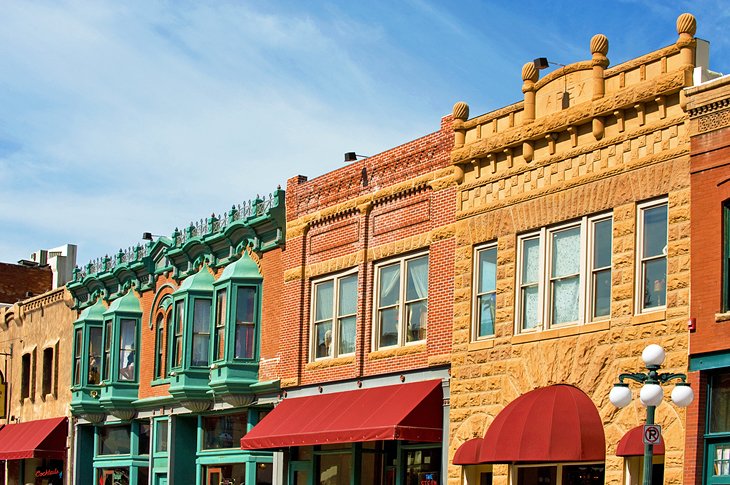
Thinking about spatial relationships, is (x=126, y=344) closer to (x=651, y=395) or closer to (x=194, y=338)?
(x=194, y=338)

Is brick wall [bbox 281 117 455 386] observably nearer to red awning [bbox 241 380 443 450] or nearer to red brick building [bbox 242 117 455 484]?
red brick building [bbox 242 117 455 484]

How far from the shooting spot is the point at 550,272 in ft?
77.9

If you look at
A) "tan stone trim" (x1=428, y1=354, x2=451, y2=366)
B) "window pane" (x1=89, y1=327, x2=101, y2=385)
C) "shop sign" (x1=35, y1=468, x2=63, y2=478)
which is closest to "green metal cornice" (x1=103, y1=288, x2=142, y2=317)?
"window pane" (x1=89, y1=327, x2=101, y2=385)

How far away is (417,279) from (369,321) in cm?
180

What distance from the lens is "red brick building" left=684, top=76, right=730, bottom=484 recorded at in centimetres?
1995

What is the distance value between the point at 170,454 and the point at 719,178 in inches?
802

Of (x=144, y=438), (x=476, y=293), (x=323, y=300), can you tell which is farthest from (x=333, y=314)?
(x=144, y=438)

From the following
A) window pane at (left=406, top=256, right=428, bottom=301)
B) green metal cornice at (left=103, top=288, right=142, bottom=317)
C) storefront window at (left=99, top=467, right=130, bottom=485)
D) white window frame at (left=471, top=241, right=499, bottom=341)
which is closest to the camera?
white window frame at (left=471, top=241, right=499, bottom=341)

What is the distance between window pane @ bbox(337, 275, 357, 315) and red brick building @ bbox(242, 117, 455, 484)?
1.1 inches

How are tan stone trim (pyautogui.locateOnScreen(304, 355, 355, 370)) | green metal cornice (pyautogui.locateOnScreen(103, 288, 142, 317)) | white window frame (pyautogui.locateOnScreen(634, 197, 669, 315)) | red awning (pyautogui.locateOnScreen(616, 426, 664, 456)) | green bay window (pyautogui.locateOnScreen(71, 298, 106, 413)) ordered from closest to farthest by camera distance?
Answer: red awning (pyautogui.locateOnScreen(616, 426, 664, 456))
white window frame (pyautogui.locateOnScreen(634, 197, 669, 315))
tan stone trim (pyautogui.locateOnScreen(304, 355, 355, 370))
green metal cornice (pyautogui.locateOnScreen(103, 288, 142, 317))
green bay window (pyautogui.locateOnScreen(71, 298, 106, 413))

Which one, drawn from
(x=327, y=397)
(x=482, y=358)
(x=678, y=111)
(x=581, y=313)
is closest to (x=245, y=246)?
(x=327, y=397)

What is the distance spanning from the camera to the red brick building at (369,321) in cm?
2659

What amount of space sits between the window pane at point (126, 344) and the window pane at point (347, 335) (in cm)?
1175

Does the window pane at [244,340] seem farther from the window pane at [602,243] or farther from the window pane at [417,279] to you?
the window pane at [602,243]
